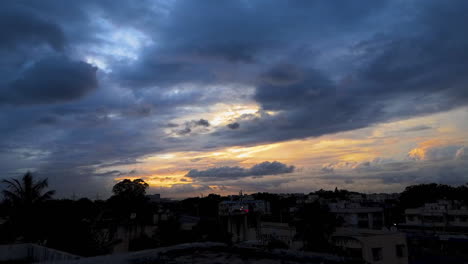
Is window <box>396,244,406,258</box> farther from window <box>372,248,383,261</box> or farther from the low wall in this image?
the low wall

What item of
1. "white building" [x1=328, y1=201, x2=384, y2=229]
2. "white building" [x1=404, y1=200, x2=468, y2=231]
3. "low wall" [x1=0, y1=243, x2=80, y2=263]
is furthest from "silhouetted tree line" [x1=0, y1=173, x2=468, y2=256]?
"white building" [x1=404, y1=200, x2=468, y2=231]

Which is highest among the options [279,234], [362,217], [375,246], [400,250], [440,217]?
[375,246]

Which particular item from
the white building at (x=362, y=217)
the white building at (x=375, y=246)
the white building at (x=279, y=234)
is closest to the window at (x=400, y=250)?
the white building at (x=375, y=246)

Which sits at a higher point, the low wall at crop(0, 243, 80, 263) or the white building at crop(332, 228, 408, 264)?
the low wall at crop(0, 243, 80, 263)

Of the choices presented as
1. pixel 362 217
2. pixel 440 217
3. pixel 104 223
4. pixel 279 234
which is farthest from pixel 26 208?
pixel 440 217

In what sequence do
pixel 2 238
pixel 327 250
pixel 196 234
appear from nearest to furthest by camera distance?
pixel 2 238
pixel 327 250
pixel 196 234

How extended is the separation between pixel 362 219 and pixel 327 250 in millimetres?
39162

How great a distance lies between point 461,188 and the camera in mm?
108062

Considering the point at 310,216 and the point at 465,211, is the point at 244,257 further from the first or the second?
the point at 465,211

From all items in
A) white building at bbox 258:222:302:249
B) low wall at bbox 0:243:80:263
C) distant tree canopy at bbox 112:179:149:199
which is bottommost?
white building at bbox 258:222:302:249

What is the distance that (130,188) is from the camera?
41.9 m

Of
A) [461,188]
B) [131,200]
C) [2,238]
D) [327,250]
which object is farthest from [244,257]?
[461,188]

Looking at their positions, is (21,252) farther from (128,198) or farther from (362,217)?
(362,217)

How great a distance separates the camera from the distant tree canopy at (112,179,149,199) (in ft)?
136
